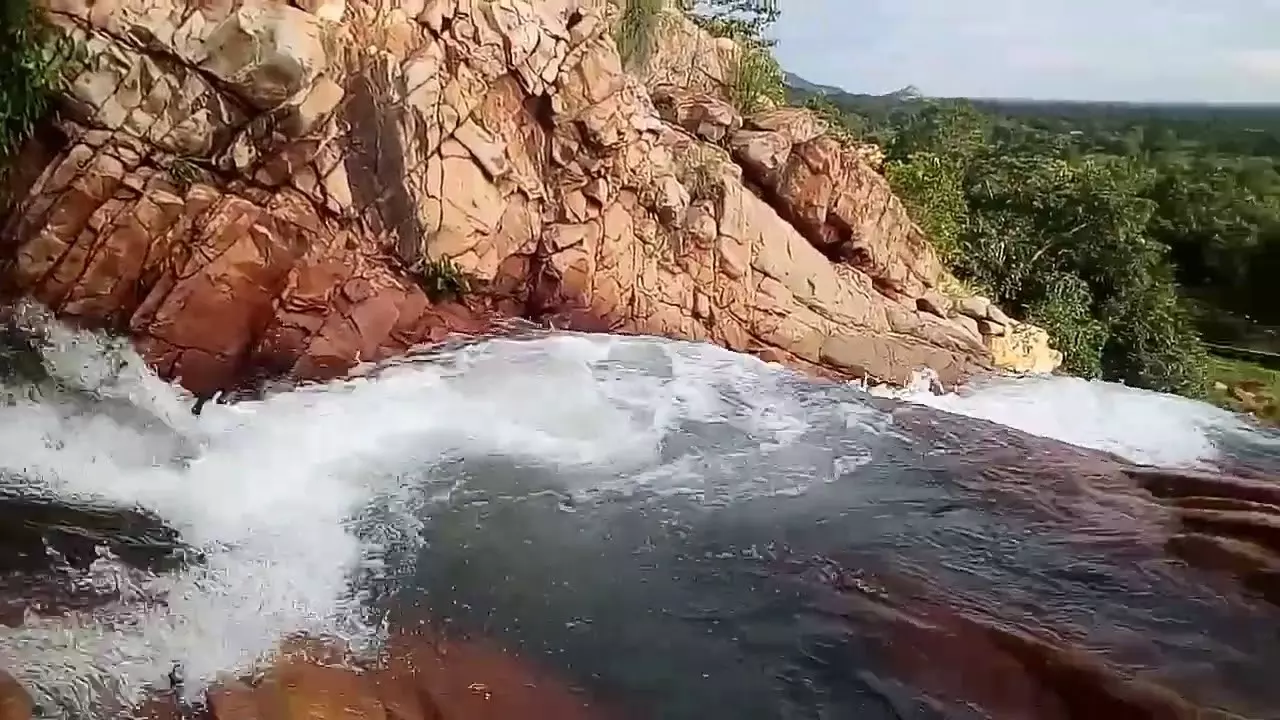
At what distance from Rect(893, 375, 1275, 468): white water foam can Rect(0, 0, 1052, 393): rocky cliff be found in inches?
20.3

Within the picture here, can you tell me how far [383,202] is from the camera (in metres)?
7.84

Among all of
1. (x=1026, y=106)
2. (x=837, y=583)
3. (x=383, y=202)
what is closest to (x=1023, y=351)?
(x=383, y=202)

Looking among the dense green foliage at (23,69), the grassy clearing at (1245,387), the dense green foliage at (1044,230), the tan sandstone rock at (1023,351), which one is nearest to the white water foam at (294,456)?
the dense green foliage at (23,69)

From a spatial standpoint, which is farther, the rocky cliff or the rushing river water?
the rocky cliff

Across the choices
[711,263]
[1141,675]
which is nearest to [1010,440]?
[1141,675]

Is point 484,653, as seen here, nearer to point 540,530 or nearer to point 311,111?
point 540,530

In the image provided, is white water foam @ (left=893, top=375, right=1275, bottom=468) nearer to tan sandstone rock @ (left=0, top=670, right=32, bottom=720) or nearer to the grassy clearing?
the grassy clearing

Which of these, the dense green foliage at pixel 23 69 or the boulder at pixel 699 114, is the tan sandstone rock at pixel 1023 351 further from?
the dense green foliage at pixel 23 69

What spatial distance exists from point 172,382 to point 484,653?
3626mm

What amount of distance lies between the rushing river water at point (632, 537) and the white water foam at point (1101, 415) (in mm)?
840

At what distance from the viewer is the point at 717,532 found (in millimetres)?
5512

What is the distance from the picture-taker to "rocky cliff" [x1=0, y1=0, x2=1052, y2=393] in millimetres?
7074

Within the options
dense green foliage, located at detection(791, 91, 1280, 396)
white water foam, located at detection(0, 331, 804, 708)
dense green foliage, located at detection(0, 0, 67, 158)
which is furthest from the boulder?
dense green foliage, located at detection(0, 0, 67, 158)

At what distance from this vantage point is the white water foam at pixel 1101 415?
8.62 metres
